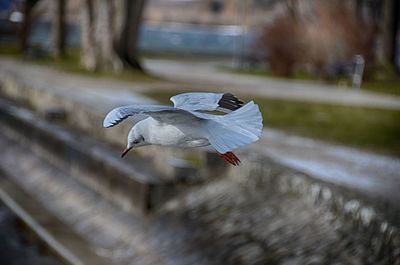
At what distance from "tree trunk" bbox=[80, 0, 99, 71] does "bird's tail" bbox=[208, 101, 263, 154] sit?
21643 mm

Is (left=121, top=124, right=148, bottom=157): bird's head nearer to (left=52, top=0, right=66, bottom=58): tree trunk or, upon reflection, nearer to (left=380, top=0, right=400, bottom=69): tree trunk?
(left=380, top=0, right=400, bottom=69): tree trunk

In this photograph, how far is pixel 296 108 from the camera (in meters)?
17.2

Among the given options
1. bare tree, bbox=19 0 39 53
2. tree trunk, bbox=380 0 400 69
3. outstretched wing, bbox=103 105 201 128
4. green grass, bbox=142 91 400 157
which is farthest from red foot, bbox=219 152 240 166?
bare tree, bbox=19 0 39 53

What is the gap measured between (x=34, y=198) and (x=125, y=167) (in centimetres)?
299

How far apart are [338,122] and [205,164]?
4.41 m

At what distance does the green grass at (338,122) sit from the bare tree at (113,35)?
6.31 m

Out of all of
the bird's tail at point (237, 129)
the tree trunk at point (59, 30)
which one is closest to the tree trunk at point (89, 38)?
the tree trunk at point (59, 30)

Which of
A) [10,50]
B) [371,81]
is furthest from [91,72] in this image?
[10,50]

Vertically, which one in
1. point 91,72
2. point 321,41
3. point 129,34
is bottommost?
Result: point 91,72

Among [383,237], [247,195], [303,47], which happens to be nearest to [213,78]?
[303,47]

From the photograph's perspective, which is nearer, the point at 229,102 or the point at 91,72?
the point at 229,102

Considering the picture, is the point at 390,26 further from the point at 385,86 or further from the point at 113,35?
the point at 113,35

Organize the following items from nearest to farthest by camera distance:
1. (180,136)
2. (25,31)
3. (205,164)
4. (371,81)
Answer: (180,136) → (205,164) → (371,81) → (25,31)

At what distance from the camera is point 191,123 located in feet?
10.8
